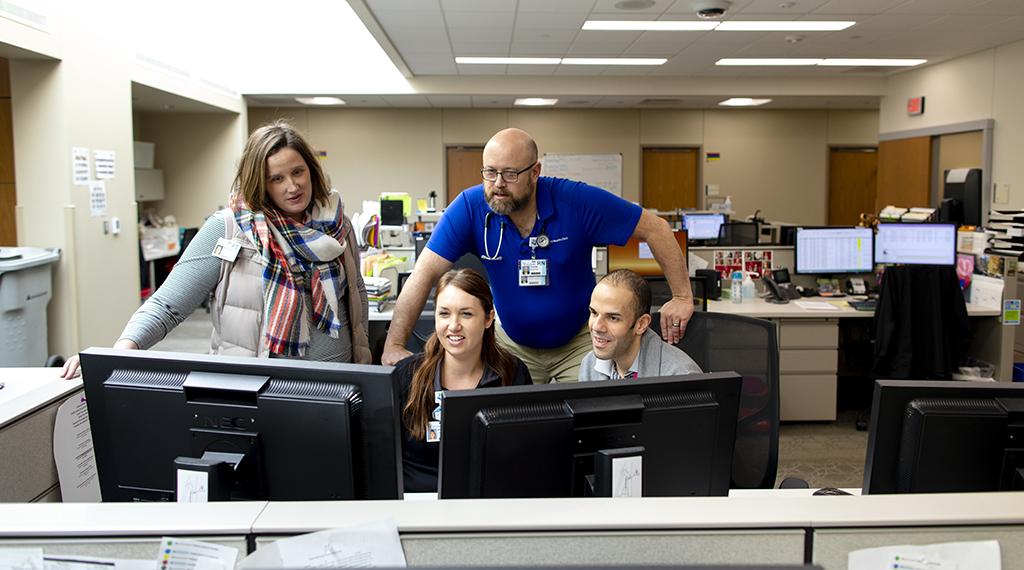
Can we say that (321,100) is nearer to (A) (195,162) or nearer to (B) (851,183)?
(A) (195,162)

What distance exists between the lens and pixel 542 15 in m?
6.26

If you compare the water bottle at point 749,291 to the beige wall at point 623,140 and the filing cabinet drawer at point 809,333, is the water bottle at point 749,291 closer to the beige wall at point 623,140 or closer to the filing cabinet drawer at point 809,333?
the filing cabinet drawer at point 809,333

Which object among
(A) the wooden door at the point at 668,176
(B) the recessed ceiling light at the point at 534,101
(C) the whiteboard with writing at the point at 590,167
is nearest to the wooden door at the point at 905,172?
(A) the wooden door at the point at 668,176

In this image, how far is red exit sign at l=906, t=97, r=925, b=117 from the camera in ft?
28.8

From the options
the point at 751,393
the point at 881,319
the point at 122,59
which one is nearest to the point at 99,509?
the point at 751,393

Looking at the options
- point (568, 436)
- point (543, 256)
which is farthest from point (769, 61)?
point (568, 436)

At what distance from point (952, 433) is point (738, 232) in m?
7.30

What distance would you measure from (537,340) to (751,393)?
0.68m

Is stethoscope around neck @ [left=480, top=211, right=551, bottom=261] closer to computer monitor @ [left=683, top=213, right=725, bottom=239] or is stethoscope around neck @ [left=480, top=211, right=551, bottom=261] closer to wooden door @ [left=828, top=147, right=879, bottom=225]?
computer monitor @ [left=683, top=213, right=725, bottom=239]

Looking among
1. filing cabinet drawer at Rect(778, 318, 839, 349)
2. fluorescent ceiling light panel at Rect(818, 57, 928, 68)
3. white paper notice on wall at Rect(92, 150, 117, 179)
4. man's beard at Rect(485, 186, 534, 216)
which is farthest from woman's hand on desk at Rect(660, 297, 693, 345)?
fluorescent ceiling light panel at Rect(818, 57, 928, 68)

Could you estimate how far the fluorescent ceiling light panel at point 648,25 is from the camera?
6445 millimetres

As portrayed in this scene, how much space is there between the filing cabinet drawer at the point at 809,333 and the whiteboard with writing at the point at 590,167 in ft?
25.9

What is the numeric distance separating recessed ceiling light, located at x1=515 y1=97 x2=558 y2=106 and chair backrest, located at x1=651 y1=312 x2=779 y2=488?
8488mm

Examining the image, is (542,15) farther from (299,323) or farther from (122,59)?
(299,323)
